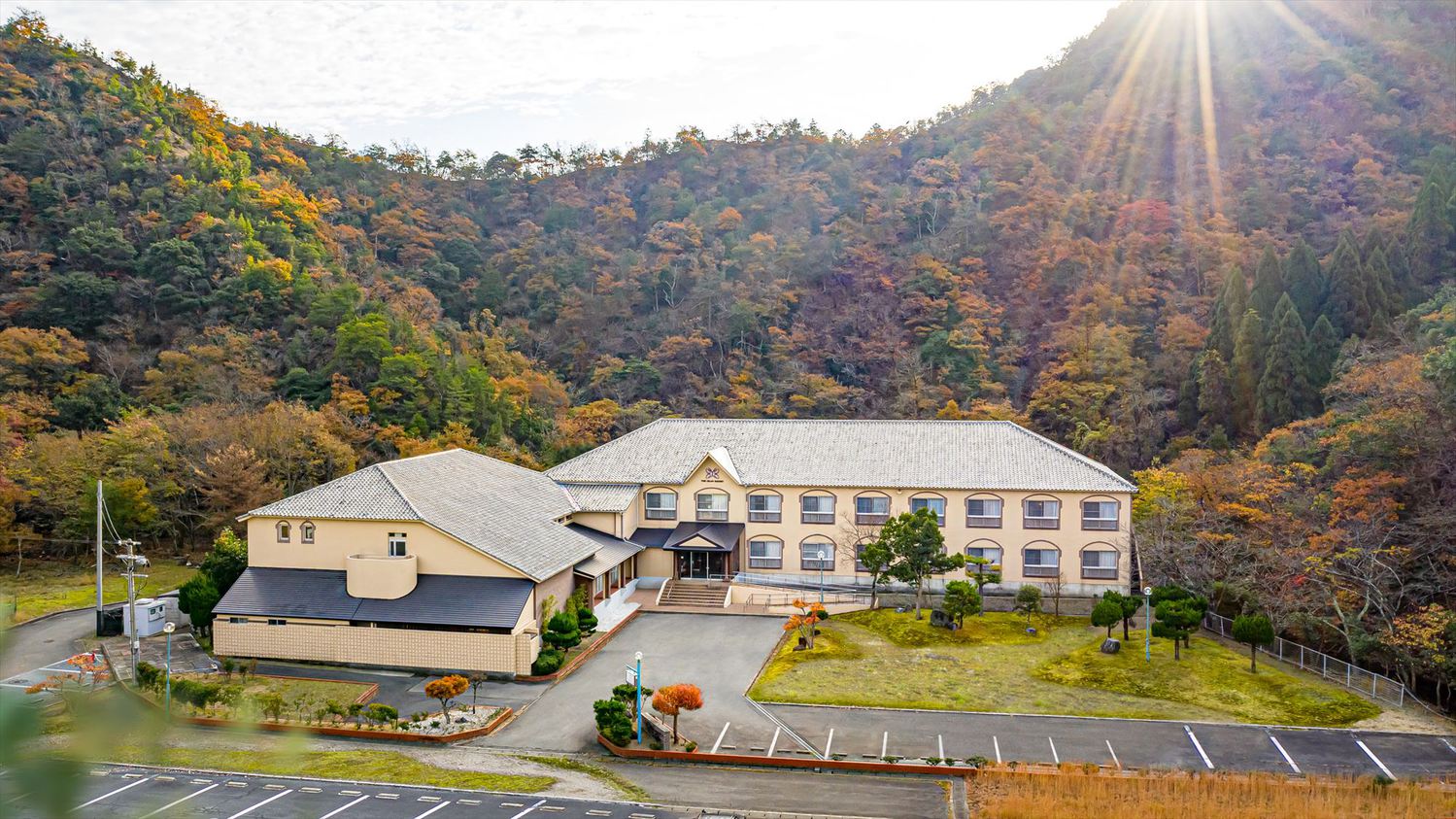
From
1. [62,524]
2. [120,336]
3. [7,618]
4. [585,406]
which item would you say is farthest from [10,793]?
[120,336]

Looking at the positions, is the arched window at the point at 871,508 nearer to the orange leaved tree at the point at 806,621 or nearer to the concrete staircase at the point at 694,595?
the orange leaved tree at the point at 806,621

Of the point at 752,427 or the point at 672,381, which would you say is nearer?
the point at 752,427

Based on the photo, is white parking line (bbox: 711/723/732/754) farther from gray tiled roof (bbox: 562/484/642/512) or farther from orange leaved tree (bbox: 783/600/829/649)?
gray tiled roof (bbox: 562/484/642/512)

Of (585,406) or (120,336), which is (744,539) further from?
(120,336)

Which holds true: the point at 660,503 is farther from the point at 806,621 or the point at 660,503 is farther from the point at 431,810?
the point at 431,810

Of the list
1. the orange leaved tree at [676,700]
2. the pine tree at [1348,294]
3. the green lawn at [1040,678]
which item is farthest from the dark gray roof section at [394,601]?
the pine tree at [1348,294]

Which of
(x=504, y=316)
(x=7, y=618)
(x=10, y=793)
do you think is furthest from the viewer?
(x=504, y=316)
